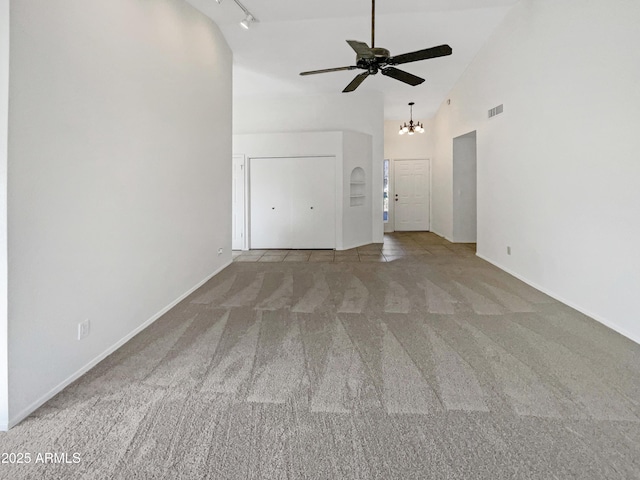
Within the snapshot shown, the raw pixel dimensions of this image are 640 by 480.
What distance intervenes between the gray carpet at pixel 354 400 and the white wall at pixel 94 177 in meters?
0.33

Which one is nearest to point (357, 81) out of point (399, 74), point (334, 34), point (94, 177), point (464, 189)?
point (399, 74)

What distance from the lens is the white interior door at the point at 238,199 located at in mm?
7328

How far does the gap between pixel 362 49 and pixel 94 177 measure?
2.60 meters

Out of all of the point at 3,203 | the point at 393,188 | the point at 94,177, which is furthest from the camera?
the point at 393,188

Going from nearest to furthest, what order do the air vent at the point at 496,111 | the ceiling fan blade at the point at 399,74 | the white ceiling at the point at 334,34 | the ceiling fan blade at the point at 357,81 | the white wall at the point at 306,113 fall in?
the ceiling fan blade at the point at 399,74, the ceiling fan blade at the point at 357,81, the white ceiling at the point at 334,34, the air vent at the point at 496,111, the white wall at the point at 306,113

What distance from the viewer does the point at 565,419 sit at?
1.75 metres

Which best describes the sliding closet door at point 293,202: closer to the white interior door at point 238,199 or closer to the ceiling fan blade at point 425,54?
the white interior door at point 238,199

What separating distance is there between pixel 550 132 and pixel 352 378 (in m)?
3.42

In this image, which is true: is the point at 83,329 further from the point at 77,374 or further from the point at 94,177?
the point at 94,177

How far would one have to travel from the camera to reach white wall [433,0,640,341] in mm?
2764

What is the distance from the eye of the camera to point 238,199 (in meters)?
7.37

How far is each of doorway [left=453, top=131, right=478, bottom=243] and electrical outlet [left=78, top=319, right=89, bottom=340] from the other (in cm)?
724

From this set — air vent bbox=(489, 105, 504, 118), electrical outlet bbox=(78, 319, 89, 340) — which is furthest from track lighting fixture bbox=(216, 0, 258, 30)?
electrical outlet bbox=(78, 319, 89, 340)

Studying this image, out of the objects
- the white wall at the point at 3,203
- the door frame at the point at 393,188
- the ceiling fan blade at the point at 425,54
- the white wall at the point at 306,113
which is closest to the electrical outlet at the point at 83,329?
the white wall at the point at 3,203
